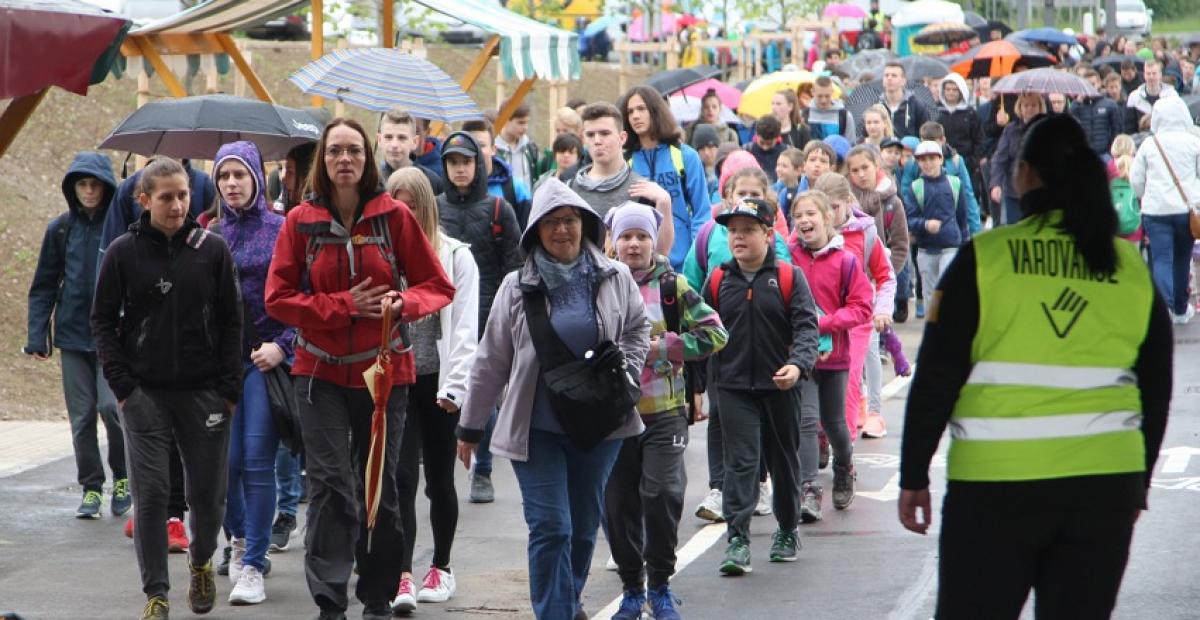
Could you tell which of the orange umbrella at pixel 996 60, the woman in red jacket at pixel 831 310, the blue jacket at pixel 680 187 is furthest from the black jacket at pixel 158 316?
the orange umbrella at pixel 996 60

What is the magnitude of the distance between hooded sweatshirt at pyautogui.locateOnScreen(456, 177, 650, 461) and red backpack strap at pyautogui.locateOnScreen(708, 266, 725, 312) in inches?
75.0

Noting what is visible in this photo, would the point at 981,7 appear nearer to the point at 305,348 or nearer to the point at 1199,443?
the point at 1199,443

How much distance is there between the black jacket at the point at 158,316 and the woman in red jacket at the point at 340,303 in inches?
21.6

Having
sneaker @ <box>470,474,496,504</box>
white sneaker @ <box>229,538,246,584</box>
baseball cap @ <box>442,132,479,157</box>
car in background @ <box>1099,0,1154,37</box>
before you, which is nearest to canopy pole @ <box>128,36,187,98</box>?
sneaker @ <box>470,474,496,504</box>

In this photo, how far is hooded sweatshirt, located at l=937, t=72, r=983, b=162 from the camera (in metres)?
22.6

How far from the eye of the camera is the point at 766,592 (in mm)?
8234

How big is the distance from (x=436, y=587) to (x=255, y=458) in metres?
0.98

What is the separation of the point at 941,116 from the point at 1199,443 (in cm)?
1107

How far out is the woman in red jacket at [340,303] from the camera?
7.18m

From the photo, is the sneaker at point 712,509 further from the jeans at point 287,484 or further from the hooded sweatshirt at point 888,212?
the hooded sweatshirt at point 888,212

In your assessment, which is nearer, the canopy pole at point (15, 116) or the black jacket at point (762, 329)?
the canopy pole at point (15, 116)

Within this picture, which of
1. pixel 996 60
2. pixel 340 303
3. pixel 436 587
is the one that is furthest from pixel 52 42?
pixel 996 60

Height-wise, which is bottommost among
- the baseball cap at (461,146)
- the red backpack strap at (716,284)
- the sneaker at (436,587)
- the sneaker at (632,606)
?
the sneaker at (436,587)

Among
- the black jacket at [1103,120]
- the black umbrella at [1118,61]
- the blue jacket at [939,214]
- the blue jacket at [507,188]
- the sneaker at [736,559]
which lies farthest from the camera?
the black umbrella at [1118,61]
